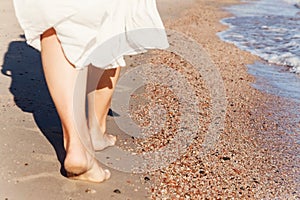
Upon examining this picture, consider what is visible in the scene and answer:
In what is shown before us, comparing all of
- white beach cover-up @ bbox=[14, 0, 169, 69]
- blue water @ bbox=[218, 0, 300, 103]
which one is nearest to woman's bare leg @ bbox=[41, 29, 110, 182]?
white beach cover-up @ bbox=[14, 0, 169, 69]

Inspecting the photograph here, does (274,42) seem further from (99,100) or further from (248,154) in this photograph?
(99,100)

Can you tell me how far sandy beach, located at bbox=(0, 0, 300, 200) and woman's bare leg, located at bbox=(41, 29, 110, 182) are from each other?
6.1 inches

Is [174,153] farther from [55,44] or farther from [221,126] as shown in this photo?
[55,44]

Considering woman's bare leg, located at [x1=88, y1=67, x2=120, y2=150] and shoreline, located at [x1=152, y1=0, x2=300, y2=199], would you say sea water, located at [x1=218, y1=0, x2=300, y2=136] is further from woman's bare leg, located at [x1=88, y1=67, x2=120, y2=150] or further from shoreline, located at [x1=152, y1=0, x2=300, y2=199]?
woman's bare leg, located at [x1=88, y1=67, x2=120, y2=150]

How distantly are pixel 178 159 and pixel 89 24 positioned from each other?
3.42 feet

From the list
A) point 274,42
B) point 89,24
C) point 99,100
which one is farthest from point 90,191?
point 274,42

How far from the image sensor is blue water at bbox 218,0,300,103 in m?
5.50

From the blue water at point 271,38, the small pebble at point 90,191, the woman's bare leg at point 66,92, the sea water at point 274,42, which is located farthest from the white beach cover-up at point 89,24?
the blue water at point 271,38

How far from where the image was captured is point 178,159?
3.01 metres

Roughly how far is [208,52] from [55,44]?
4.73 m

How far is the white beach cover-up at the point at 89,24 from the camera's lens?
2.29 meters

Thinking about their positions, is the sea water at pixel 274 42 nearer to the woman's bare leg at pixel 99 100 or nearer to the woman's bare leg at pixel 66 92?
the woman's bare leg at pixel 99 100

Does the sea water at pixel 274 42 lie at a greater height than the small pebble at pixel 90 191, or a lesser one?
lesser

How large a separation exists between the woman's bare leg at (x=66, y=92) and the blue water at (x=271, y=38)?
2847mm
